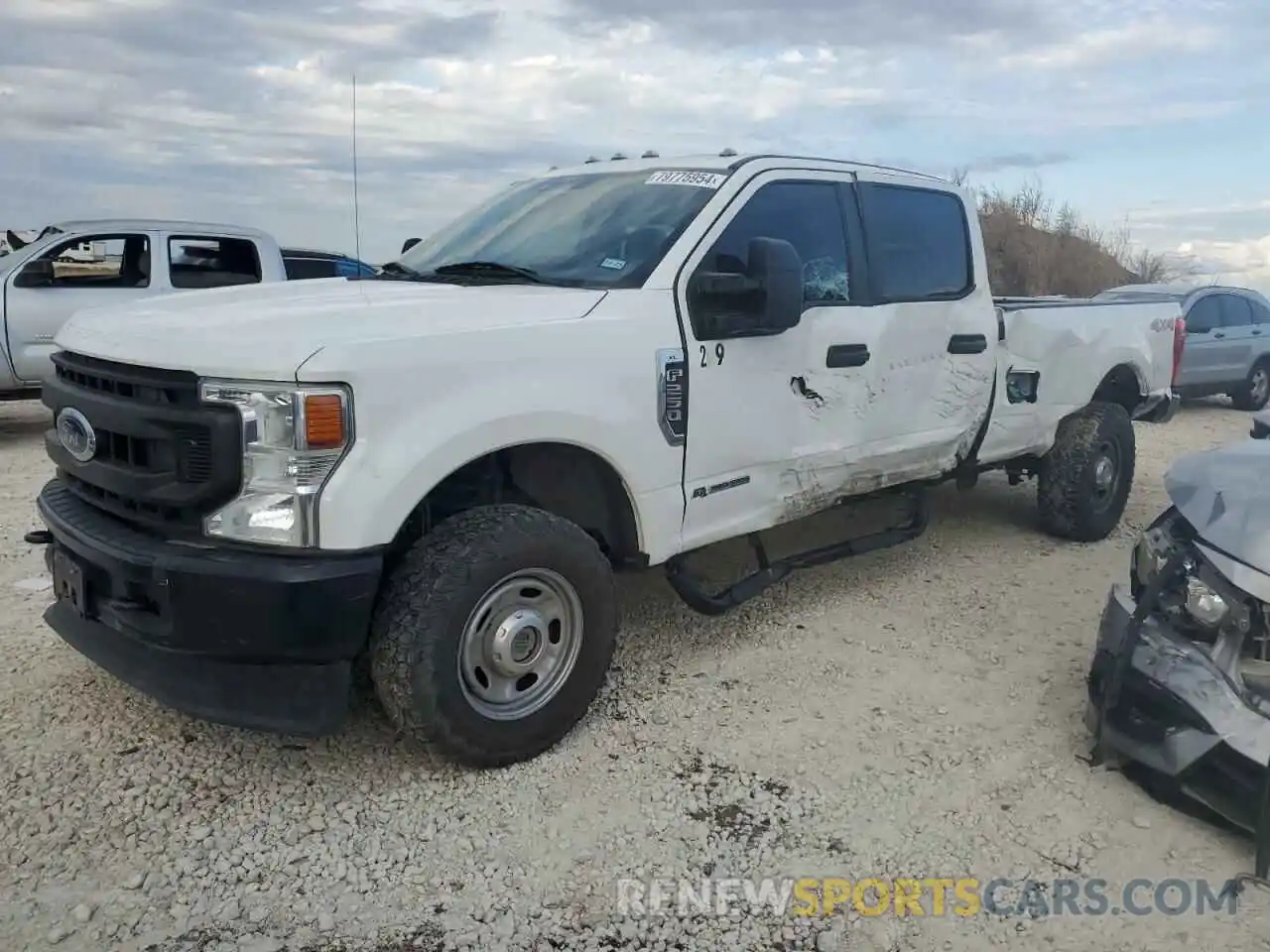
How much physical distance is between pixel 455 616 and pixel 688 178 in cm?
205

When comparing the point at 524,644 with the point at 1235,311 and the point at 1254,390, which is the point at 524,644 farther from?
the point at 1254,390

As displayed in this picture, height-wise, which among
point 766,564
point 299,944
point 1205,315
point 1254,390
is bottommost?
point 299,944

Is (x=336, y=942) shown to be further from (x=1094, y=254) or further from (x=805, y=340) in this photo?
(x=1094, y=254)

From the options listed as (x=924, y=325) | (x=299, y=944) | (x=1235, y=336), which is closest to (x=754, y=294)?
(x=924, y=325)

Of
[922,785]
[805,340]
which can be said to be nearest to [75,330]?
[805,340]

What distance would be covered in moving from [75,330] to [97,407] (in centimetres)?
57

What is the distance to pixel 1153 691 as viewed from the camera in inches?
124

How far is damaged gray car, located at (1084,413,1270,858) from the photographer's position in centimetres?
294

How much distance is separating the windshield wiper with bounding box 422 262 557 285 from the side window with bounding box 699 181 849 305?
681 mm


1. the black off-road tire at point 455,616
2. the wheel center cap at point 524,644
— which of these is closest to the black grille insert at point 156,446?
the black off-road tire at point 455,616

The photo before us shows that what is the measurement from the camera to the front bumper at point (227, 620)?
2.84 metres

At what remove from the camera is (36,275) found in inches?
356

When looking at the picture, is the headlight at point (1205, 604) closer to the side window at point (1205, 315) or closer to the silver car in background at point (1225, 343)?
the silver car in background at point (1225, 343)

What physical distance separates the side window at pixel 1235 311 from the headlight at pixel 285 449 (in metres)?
13.9
